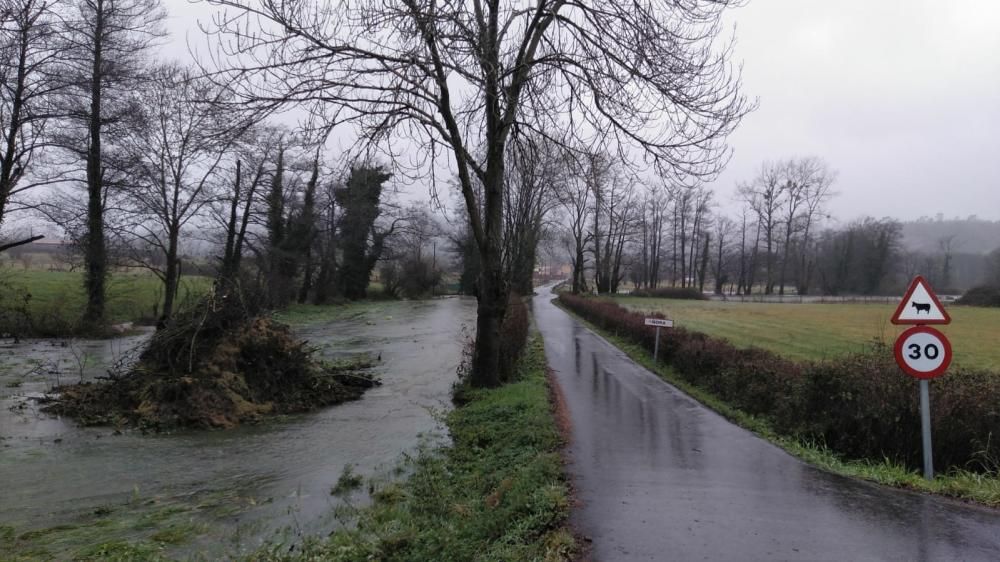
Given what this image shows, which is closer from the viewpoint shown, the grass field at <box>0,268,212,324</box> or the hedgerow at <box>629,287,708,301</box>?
the grass field at <box>0,268,212,324</box>

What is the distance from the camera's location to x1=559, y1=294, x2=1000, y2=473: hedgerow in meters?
6.82

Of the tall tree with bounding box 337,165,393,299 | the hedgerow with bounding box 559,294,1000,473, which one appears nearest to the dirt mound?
the hedgerow with bounding box 559,294,1000,473

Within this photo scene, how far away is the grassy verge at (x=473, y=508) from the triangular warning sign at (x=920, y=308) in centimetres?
420

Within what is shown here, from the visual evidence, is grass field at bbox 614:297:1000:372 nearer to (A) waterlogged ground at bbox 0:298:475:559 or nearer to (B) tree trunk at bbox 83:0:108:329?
(A) waterlogged ground at bbox 0:298:475:559

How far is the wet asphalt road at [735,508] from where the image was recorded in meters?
4.27

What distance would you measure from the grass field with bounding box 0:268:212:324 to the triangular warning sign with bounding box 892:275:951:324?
22.9 meters

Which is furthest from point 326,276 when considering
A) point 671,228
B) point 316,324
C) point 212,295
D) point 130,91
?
point 671,228

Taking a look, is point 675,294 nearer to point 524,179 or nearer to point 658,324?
point 658,324

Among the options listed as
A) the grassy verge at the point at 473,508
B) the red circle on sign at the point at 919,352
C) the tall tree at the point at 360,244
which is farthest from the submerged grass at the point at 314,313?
the red circle on sign at the point at 919,352

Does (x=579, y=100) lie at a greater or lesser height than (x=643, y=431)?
greater

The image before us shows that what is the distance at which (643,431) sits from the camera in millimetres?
8469

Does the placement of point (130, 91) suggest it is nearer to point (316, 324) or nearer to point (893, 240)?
point (316, 324)

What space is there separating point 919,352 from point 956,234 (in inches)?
3291

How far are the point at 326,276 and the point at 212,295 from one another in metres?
38.1
